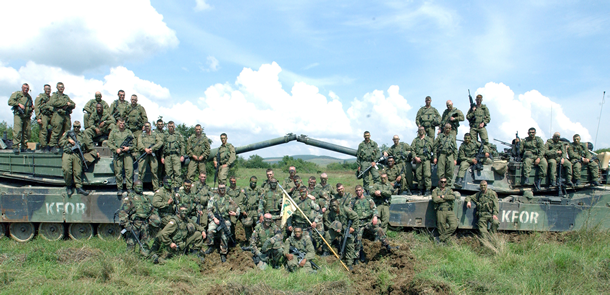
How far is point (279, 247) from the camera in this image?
26.7 ft

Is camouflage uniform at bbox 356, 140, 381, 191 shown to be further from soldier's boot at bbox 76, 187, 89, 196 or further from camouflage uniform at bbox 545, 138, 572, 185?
soldier's boot at bbox 76, 187, 89, 196

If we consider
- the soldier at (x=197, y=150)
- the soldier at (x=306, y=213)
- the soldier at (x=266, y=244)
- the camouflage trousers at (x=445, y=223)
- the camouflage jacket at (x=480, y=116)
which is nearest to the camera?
the soldier at (x=266, y=244)

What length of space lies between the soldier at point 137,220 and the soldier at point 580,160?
11.3m

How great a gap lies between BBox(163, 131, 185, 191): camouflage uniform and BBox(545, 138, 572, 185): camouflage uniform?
410 inches

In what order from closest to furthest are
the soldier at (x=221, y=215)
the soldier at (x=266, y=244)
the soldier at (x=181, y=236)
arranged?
the soldier at (x=266, y=244)
the soldier at (x=181, y=236)
the soldier at (x=221, y=215)

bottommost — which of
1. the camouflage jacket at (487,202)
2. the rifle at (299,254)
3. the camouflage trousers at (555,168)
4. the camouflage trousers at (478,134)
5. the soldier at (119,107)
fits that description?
the rifle at (299,254)

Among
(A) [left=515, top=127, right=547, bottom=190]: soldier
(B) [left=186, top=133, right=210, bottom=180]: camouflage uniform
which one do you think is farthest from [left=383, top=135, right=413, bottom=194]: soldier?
(B) [left=186, top=133, right=210, bottom=180]: camouflage uniform

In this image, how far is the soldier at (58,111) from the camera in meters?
11.4

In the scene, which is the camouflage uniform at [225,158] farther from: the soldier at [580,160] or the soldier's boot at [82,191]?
the soldier at [580,160]

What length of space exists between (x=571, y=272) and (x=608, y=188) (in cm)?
556

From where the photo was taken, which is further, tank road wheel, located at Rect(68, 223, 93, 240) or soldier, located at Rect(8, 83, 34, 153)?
soldier, located at Rect(8, 83, 34, 153)

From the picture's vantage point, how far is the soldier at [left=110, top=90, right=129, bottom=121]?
1159 centimetres

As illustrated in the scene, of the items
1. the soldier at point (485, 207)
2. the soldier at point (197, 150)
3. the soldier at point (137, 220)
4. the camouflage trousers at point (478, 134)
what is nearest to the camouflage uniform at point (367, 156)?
the soldier at point (485, 207)

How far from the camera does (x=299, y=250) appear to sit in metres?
8.27
